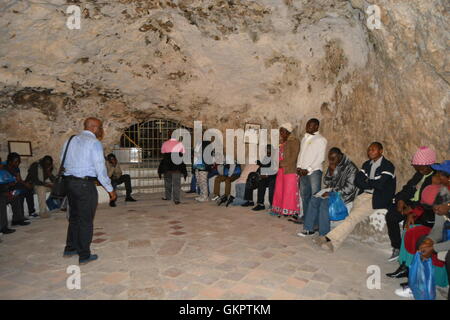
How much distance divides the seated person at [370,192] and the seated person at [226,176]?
358cm

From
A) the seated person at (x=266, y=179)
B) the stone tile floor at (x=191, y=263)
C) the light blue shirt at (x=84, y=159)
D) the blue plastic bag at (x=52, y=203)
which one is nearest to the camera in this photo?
the stone tile floor at (x=191, y=263)

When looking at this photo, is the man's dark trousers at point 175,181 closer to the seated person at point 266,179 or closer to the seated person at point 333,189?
the seated person at point 266,179

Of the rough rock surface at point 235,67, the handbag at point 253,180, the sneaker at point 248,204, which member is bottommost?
the sneaker at point 248,204

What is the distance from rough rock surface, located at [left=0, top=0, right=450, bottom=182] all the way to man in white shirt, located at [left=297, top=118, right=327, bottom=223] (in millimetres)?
661

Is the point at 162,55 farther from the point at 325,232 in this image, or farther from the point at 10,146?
the point at 325,232

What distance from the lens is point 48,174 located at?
683cm

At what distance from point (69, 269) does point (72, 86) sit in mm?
4987

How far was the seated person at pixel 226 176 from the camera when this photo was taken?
817 centimetres

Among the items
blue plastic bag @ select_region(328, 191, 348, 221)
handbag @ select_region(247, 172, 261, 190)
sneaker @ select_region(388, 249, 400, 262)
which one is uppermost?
handbag @ select_region(247, 172, 261, 190)

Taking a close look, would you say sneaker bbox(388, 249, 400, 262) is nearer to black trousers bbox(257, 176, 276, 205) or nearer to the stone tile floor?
the stone tile floor

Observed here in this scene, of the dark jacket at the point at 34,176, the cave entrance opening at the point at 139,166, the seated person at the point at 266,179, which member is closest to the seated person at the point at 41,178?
the dark jacket at the point at 34,176

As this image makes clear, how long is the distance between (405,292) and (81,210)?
156 inches

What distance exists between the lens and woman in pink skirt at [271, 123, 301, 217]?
6.41 m

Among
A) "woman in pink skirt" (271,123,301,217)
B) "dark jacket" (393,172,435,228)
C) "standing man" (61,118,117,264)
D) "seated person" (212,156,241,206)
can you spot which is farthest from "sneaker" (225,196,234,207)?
"dark jacket" (393,172,435,228)
